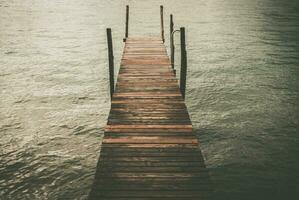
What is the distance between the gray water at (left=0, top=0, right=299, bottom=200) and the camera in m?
10.6

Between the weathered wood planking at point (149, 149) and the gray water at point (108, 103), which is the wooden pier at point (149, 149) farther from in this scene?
the gray water at point (108, 103)

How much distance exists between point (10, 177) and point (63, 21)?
1199 inches

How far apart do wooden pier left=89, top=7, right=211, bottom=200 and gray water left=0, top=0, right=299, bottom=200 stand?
1269 mm

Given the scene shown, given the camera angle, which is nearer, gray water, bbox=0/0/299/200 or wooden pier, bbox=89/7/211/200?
wooden pier, bbox=89/7/211/200

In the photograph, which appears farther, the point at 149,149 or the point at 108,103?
the point at 108,103

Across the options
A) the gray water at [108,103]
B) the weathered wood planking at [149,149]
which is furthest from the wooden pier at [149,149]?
the gray water at [108,103]

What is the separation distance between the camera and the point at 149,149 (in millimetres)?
8086

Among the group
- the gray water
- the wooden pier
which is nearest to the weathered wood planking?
the wooden pier

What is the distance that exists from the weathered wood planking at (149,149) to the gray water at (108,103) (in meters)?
1.29

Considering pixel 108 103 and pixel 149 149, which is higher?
pixel 149 149

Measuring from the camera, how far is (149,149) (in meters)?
8.09

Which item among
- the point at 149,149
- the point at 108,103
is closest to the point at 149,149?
the point at 149,149

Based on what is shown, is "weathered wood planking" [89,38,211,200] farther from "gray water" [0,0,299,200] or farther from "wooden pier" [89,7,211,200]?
"gray water" [0,0,299,200]

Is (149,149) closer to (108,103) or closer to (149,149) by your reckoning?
(149,149)
